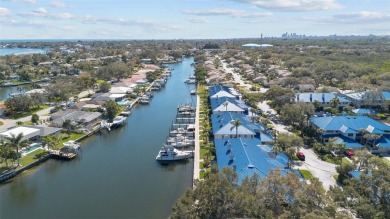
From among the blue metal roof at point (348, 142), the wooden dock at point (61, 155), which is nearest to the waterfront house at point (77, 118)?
the wooden dock at point (61, 155)

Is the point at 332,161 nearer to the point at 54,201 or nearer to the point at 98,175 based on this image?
the point at 98,175

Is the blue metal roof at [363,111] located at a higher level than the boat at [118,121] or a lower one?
higher

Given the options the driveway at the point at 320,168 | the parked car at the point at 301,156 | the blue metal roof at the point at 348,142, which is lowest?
the driveway at the point at 320,168

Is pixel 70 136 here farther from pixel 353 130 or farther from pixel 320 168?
pixel 353 130

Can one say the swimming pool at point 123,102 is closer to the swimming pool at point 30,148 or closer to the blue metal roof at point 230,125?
the blue metal roof at point 230,125

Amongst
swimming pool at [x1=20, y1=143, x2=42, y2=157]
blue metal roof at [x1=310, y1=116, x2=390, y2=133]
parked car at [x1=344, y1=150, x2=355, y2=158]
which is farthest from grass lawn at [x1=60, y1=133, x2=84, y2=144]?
parked car at [x1=344, y1=150, x2=355, y2=158]

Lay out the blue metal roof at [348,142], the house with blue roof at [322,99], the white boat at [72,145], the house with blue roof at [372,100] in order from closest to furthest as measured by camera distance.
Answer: the blue metal roof at [348,142] < the white boat at [72,145] < the house with blue roof at [372,100] < the house with blue roof at [322,99]

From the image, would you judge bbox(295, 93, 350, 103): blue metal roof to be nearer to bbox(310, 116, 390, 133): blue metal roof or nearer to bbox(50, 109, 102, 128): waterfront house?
bbox(310, 116, 390, 133): blue metal roof
